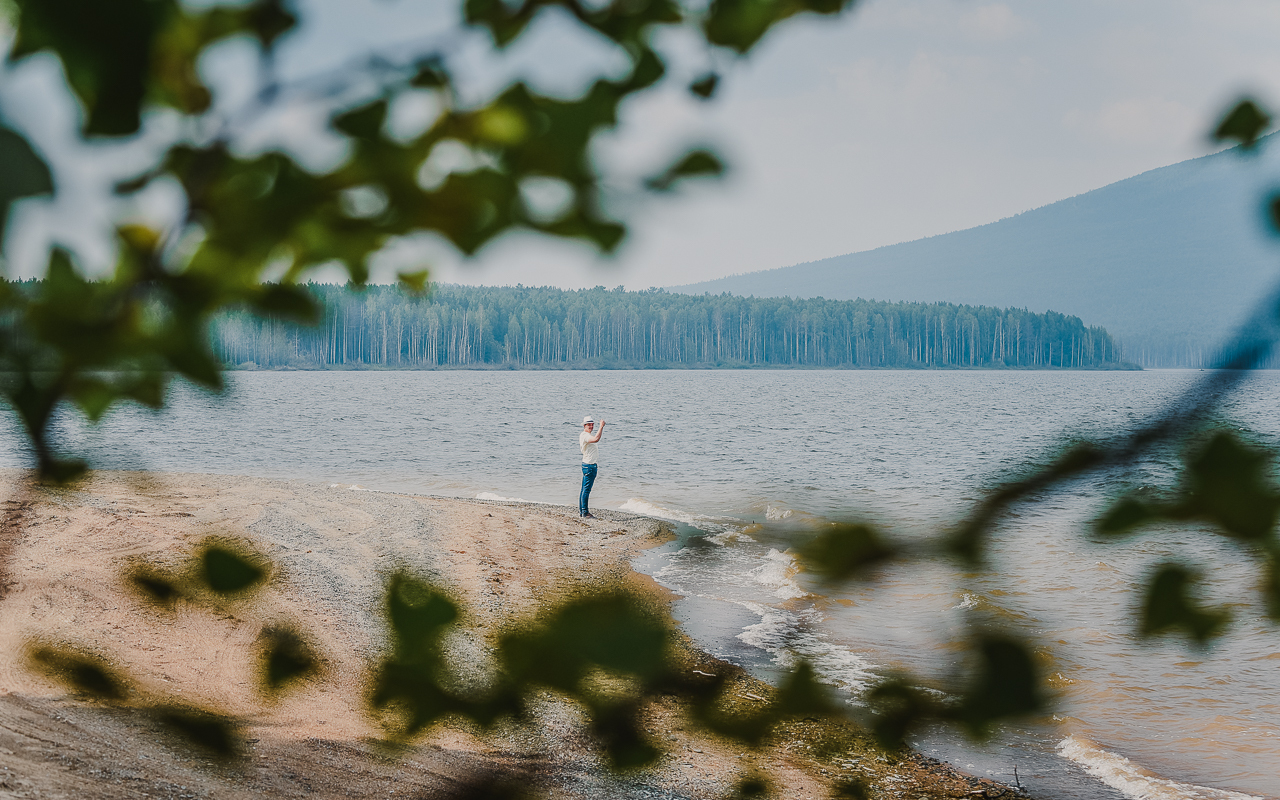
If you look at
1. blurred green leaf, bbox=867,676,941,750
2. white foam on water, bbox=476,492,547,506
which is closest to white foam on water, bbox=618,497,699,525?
white foam on water, bbox=476,492,547,506

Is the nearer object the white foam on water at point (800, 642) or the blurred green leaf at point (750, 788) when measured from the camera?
the blurred green leaf at point (750, 788)

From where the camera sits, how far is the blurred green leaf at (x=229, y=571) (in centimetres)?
117

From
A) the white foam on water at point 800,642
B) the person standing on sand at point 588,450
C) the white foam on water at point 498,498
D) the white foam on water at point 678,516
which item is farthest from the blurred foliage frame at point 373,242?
the white foam on water at point 498,498

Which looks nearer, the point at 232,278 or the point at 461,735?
the point at 232,278

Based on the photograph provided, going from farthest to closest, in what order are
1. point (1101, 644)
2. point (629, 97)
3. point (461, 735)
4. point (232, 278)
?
point (1101, 644)
point (461, 735)
point (629, 97)
point (232, 278)

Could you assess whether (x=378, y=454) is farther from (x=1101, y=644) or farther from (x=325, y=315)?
(x=325, y=315)

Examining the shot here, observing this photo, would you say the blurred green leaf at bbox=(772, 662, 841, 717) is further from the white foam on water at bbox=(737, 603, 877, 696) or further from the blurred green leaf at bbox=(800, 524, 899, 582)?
the white foam on water at bbox=(737, 603, 877, 696)

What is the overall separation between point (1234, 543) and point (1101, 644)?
49.8 feet

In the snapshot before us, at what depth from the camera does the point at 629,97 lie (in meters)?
1.28

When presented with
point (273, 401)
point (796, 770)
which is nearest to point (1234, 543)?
point (796, 770)

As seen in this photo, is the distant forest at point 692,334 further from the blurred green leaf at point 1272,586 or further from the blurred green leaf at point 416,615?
the blurred green leaf at point 1272,586

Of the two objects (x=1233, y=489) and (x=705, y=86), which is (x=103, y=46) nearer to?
(x=705, y=86)

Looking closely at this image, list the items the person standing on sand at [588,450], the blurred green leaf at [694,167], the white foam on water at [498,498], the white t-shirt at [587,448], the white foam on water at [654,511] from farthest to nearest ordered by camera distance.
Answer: the white foam on water at [498,498]
the white foam on water at [654,511]
the white t-shirt at [587,448]
the person standing on sand at [588,450]
the blurred green leaf at [694,167]

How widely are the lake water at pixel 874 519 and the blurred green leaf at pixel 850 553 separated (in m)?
0.03
